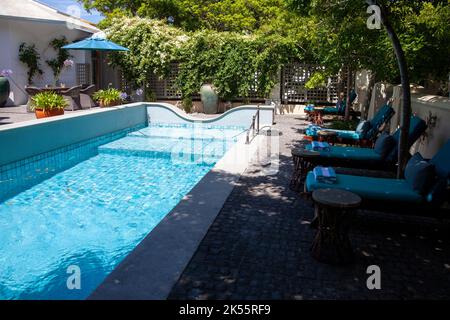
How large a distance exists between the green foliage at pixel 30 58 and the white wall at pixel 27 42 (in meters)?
0.16

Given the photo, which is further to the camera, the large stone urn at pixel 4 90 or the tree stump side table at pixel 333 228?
the large stone urn at pixel 4 90

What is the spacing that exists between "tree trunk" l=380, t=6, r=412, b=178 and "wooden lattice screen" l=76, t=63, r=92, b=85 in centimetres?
1820

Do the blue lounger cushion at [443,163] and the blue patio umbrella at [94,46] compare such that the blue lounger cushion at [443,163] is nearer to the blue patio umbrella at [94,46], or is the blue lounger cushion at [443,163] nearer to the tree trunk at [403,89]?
the tree trunk at [403,89]

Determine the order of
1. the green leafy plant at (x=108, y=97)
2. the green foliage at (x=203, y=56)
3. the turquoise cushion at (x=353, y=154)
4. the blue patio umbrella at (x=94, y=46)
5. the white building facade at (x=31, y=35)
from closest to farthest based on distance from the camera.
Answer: the turquoise cushion at (x=353, y=154) → the blue patio umbrella at (x=94, y=46) → the green leafy plant at (x=108, y=97) → the white building facade at (x=31, y=35) → the green foliage at (x=203, y=56)

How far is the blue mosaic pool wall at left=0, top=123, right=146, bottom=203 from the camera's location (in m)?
8.10

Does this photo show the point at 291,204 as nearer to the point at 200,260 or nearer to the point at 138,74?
the point at 200,260

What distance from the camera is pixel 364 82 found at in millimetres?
16812

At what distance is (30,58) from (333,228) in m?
17.5

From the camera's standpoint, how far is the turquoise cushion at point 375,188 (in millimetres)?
5070

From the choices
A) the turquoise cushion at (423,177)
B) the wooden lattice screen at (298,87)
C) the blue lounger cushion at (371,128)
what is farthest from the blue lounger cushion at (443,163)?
the wooden lattice screen at (298,87)

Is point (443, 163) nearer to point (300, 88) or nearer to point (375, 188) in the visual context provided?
point (375, 188)

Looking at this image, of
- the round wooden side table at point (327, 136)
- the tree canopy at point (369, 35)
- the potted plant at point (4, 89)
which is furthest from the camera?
the potted plant at point (4, 89)
